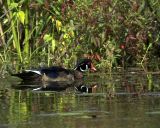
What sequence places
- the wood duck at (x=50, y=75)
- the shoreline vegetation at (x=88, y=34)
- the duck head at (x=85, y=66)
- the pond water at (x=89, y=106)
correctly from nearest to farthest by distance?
the pond water at (x=89, y=106)
the wood duck at (x=50, y=75)
the duck head at (x=85, y=66)
the shoreline vegetation at (x=88, y=34)

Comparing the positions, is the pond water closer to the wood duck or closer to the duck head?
the wood duck

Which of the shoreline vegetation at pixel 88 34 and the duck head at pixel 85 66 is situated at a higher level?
the shoreline vegetation at pixel 88 34

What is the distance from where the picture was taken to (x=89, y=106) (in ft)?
30.8

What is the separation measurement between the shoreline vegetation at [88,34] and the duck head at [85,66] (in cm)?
24

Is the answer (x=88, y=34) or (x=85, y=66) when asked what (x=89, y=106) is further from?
(x=88, y=34)

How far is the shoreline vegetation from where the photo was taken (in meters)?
13.8

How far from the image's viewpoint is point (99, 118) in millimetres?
8406

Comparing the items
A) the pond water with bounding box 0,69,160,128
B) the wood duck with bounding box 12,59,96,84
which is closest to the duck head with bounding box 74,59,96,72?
the wood duck with bounding box 12,59,96,84

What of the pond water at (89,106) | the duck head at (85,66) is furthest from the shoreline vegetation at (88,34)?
the pond water at (89,106)

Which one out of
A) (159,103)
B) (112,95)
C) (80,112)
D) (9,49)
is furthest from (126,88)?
(9,49)

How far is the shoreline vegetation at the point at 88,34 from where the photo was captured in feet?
45.4

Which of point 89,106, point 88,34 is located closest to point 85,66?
point 88,34

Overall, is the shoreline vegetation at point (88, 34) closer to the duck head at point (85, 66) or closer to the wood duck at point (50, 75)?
the duck head at point (85, 66)

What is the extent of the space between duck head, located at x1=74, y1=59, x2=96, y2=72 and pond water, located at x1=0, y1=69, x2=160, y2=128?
102cm
